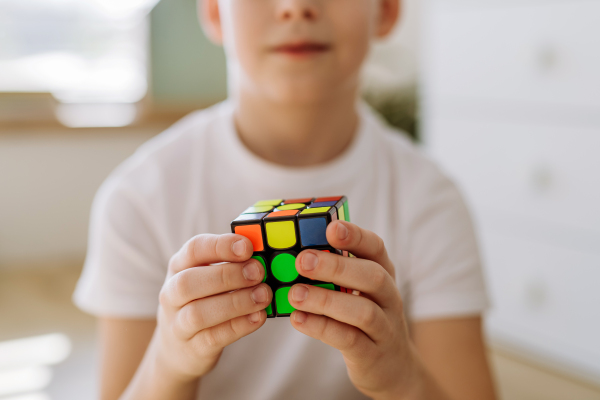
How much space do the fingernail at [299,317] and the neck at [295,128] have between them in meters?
0.22

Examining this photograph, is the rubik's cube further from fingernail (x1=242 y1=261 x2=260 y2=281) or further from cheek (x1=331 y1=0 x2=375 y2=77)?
cheek (x1=331 y1=0 x2=375 y2=77)

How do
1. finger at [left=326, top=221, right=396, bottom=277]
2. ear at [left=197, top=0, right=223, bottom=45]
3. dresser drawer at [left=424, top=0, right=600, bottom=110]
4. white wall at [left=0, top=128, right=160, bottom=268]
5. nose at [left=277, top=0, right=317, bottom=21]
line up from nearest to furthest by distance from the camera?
finger at [left=326, top=221, right=396, bottom=277] < nose at [left=277, top=0, right=317, bottom=21] < ear at [left=197, top=0, right=223, bottom=45] < dresser drawer at [left=424, top=0, right=600, bottom=110] < white wall at [left=0, top=128, right=160, bottom=268]

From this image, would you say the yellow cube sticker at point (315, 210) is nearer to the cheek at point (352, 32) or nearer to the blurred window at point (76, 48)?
the cheek at point (352, 32)

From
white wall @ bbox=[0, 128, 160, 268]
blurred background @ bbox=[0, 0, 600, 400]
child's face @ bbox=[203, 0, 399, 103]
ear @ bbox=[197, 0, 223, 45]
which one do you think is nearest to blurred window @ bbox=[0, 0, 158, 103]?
blurred background @ bbox=[0, 0, 600, 400]

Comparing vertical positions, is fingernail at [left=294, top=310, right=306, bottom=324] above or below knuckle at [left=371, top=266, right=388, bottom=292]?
below

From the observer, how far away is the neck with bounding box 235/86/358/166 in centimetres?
46

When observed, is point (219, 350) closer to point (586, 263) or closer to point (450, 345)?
point (450, 345)

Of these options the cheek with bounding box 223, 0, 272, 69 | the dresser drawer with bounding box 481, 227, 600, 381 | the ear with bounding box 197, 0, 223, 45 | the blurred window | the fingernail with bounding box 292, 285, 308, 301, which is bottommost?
the dresser drawer with bounding box 481, 227, 600, 381

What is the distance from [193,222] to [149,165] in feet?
0.25

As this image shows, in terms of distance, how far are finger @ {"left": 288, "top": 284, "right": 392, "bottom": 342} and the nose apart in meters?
0.21

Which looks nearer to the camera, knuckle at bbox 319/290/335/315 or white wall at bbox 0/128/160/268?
knuckle at bbox 319/290/335/315

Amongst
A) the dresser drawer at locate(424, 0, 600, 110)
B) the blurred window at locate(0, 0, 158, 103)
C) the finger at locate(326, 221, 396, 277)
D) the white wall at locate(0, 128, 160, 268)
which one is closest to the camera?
the finger at locate(326, 221, 396, 277)

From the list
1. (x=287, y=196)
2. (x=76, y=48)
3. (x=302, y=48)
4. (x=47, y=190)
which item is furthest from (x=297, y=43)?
(x=76, y=48)

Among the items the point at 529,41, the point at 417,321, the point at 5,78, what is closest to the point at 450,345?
the point at 417,321
